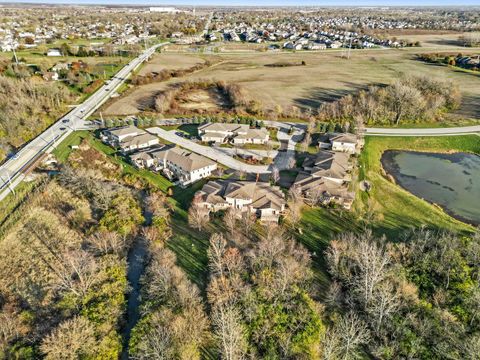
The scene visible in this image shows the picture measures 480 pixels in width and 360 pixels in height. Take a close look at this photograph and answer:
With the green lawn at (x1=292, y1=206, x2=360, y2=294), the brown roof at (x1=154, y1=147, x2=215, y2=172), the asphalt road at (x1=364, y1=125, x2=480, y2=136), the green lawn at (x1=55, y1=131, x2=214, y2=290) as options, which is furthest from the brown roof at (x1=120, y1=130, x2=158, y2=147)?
the asphalt road at (x1=364, y1=125, x2=480, y2=136)

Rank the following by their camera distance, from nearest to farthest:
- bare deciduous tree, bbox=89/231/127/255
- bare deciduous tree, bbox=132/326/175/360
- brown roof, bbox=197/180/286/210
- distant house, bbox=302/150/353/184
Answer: bare deciduous tree, bbox=132/326/175/360
bare deciduous tree, bbox=89/231/127/255
brown roof, bbox=197/180/286/210
distant house, bbox=302/150/353/184

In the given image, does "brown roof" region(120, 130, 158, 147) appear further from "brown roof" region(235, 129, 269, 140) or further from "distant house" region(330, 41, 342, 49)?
"distant house" region(330, 41, 342, 49)

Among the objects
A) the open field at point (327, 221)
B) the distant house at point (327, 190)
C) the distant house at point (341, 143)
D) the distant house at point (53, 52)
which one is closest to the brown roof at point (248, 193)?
the open field at point (327, 221)

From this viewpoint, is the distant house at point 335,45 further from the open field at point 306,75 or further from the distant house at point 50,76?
the distant house at point 50,76

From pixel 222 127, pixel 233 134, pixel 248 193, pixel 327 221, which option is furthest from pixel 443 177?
pixel 222 127

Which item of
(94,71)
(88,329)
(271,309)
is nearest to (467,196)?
(271,309)

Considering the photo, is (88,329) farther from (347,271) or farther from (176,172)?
(176,172)

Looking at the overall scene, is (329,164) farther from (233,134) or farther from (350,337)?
(350,337)
